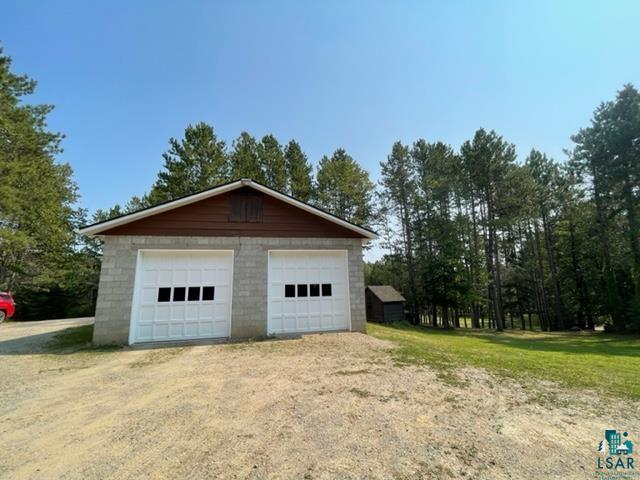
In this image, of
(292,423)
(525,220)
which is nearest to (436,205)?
(525,220)

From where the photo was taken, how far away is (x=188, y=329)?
8992 mm

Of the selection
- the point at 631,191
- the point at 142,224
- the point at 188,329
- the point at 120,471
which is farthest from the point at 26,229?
the point at 631,191

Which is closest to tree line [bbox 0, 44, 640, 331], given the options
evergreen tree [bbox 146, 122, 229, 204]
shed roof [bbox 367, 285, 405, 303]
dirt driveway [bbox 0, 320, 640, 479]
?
evergreen tree [bbox 146, 122, 229, 204]

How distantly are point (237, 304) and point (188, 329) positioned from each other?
5.62 feet

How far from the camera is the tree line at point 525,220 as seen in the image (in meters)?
20.6

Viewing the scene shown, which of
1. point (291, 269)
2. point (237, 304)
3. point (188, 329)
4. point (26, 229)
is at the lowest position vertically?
point (188, 329)

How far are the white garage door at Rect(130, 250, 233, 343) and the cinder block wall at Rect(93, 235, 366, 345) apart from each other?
26cm

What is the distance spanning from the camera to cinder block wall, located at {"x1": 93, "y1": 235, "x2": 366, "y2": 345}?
27.5 ft

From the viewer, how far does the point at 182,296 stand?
29.8 feet

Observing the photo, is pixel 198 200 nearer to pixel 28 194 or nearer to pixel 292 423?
pixel 292 423

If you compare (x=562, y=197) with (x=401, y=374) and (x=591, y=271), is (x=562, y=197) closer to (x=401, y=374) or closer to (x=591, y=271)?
(x=591, y=271)

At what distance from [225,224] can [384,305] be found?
17297 millimetres

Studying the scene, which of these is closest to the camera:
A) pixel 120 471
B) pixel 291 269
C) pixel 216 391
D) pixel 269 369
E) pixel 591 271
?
pixel 120 471

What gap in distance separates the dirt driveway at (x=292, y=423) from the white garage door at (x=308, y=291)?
3545 millimetres
